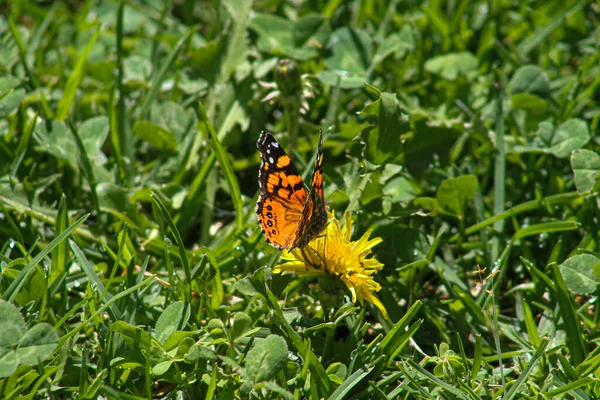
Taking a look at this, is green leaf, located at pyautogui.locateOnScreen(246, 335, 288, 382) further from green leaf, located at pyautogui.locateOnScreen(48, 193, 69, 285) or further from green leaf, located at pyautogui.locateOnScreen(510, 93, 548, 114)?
green leaf, located at pyautogui.locateOnScreen(510, 93, 548, 114)

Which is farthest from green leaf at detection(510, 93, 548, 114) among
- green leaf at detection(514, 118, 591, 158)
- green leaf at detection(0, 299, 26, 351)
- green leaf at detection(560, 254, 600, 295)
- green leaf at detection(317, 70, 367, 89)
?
green leaf at detection(0, 299, 26, 351)

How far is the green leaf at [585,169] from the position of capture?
2836 millimetres

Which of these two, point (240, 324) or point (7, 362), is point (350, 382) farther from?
point (7, 362)

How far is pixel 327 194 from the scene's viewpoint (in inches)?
118

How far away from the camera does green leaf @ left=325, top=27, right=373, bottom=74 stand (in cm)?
381

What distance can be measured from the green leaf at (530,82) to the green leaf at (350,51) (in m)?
0.86

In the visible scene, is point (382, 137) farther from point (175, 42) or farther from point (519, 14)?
point (519, 14)

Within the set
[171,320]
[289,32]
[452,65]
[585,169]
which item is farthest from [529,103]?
[171,320]

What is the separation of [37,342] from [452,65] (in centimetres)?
286

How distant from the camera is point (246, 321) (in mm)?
2246

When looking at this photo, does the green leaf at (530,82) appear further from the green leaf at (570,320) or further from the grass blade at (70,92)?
the grass blade at (70,92)

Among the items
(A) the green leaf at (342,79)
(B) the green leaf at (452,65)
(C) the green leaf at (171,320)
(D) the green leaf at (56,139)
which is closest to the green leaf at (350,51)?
(A) the green leaf at (342,79)

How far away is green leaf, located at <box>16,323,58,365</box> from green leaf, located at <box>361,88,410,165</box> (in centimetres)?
153

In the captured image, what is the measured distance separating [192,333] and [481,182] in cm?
187
